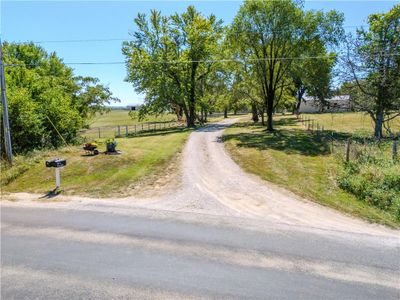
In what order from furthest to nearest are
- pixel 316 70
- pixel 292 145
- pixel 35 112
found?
pixel 316 70
pixel 292 145
pixel 35 112

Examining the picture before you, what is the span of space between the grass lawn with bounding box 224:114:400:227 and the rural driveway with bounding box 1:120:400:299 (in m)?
0.88

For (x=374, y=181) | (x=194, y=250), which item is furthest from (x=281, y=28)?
(x=194, y=250)

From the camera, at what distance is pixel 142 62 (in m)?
36.9

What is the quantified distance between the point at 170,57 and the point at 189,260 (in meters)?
34.5

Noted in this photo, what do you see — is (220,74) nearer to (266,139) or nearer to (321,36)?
(321,36)

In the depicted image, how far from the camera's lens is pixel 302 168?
50.3 feet

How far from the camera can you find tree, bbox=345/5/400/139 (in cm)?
2194

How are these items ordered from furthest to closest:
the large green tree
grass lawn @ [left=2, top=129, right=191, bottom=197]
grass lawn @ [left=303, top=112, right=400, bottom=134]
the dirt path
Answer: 1. grass lawn @ [left=303, top=112, right=400, bottom=134]
2. the large green tree
3. grass lawn @ [left=2, top=129, right=191, bottom=197]
4. the dirt path

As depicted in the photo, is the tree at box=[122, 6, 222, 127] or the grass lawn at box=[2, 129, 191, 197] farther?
the tree at box=[122, 6, 222, 127]

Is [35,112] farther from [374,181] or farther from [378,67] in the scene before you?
[378,67]

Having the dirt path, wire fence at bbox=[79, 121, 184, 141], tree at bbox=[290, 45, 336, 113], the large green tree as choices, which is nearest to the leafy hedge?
the dirt path

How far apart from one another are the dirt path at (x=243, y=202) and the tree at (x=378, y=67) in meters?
14.8

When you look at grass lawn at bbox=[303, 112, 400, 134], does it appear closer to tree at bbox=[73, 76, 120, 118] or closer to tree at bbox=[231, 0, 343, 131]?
tree at bbox=[231, 0, 343, 131]

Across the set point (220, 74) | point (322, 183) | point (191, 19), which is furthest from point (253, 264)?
point (220, 74)
